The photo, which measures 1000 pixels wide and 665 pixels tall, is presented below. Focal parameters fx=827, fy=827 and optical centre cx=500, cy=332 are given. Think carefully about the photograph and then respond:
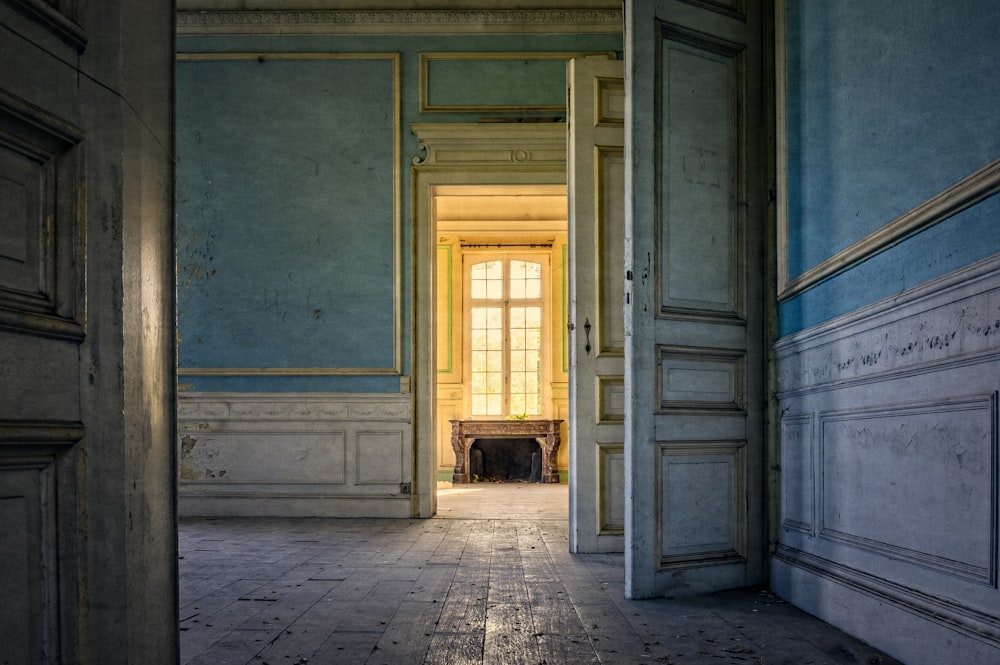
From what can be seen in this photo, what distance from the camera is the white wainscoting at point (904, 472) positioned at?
6.18 feet

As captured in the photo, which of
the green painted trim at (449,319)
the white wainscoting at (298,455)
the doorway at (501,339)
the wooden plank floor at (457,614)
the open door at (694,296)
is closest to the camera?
the wooden plank floor at (457,614)

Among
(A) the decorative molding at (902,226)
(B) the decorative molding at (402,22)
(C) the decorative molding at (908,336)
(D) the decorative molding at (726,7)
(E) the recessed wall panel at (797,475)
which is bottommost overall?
(E) the recessed wall panel at (797,475)

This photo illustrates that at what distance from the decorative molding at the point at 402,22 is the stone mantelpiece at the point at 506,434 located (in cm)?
480

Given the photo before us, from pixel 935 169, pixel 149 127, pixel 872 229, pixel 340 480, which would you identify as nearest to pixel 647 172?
pixel 872 229

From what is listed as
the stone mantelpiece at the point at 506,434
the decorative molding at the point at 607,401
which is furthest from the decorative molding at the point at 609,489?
the stone mantelpiece at the point at 506,434

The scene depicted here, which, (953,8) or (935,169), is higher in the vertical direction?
(953,8)

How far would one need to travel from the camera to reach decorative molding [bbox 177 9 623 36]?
6145mm

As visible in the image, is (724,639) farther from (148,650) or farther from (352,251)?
(352,251)

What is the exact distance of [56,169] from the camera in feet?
3.25

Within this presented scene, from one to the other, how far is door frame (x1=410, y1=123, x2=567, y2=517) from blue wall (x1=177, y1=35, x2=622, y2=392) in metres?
0.10

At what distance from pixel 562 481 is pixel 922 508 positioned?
305 inches

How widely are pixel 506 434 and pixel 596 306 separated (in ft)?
17.8

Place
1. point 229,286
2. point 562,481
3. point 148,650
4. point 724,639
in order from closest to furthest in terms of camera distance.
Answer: point 148,650 < point 724,639 < point 229,286 < point 562,481

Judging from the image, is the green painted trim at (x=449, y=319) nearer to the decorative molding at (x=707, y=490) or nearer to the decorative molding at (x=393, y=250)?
the decorative molding at (x=393, y=250)
